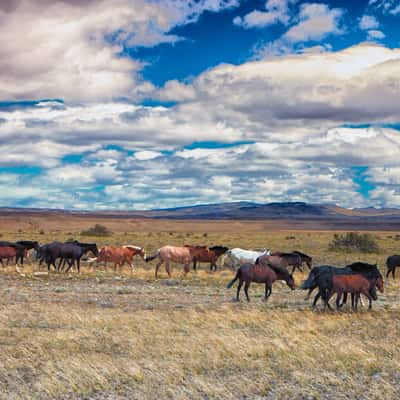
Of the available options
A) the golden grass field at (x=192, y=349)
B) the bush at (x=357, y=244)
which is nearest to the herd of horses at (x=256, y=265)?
the golden grass field at (x=192, y=349)

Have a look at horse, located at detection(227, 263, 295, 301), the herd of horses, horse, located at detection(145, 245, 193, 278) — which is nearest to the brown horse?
the herd of horses

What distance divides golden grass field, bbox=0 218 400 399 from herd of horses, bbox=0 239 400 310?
669mm

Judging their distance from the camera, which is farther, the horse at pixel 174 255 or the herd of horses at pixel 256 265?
the horse at pixel 174 255

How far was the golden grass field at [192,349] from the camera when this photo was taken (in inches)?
342

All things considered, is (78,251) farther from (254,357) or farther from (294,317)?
(254,357)

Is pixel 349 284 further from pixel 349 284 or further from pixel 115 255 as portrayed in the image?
pixel 115 255

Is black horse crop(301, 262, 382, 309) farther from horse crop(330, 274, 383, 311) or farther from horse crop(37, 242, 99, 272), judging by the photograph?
horse crop(37, 242, 99, 272)

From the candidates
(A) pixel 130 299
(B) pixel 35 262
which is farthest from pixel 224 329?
(B) pixel 35 262

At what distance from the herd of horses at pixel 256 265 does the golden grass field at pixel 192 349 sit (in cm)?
67

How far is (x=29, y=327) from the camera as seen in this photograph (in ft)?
42.9

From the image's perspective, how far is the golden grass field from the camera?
342 inches

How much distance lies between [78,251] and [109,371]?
60.8 ft

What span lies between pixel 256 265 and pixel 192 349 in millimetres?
7396

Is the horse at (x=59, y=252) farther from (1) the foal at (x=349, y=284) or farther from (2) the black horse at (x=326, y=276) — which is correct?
(1) the foal at (x=349, y=284)
